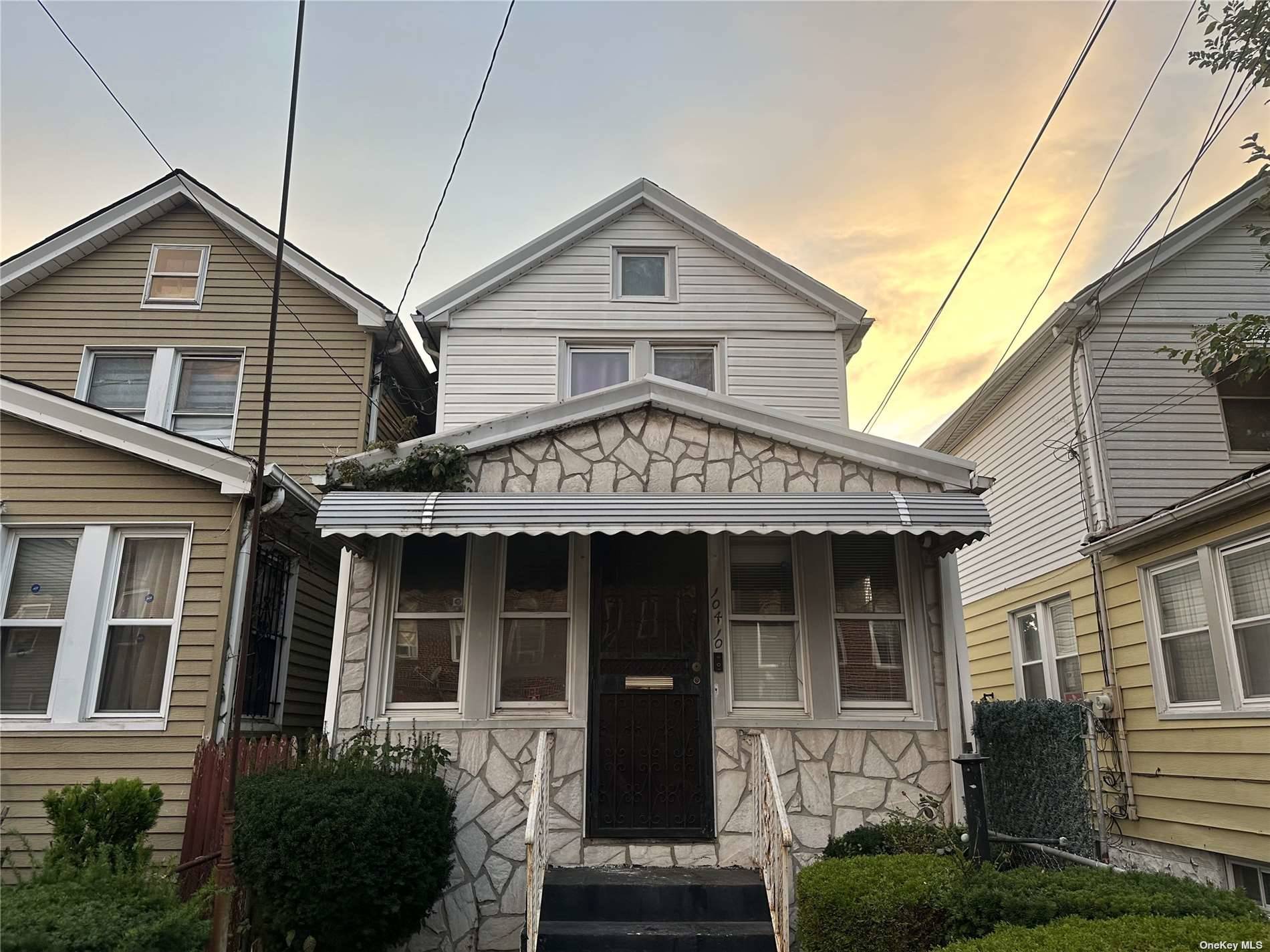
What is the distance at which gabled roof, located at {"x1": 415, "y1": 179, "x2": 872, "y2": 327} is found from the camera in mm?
10391

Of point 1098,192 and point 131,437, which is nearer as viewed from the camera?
point 131,437

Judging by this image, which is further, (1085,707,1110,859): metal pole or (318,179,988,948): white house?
(1085,707,1110,859): metal pole

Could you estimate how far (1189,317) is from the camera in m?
10.4

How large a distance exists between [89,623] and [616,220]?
24.3 feet

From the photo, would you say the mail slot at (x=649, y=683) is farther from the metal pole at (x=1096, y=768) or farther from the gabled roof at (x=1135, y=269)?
the gabled roof at (x=1135, y=269)

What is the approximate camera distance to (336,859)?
5.07 m

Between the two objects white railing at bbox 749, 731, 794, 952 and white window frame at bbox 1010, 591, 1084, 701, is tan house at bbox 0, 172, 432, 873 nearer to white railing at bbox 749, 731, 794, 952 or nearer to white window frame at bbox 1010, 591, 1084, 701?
white railing at bbox 749, 731, 794, 952

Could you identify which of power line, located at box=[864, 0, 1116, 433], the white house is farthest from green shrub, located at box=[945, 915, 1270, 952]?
power line, located at box=[864, 0, 1116, 433]

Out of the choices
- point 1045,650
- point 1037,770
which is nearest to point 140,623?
point 1037,770

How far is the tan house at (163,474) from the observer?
6.92m

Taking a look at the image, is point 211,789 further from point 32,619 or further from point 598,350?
point 598,350

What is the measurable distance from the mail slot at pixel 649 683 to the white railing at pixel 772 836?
0.75 m

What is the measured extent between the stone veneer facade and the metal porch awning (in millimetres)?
640

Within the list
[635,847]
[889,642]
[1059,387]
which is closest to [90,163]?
[635,847]
